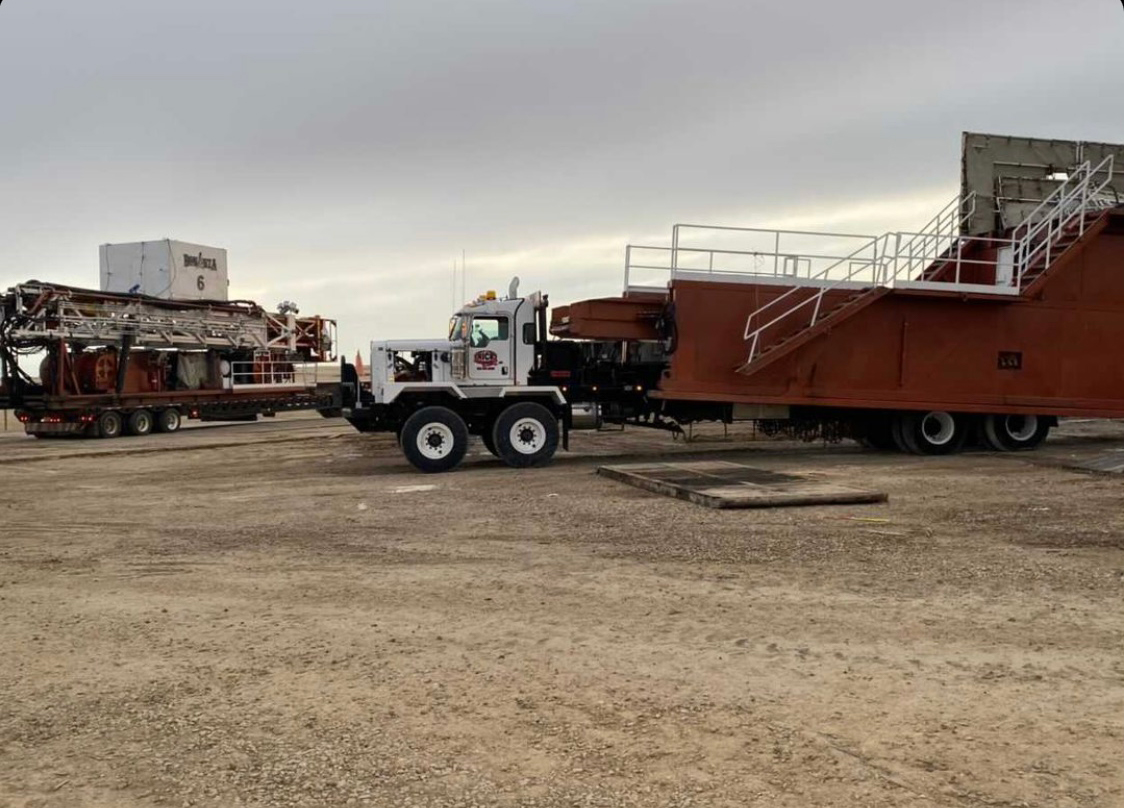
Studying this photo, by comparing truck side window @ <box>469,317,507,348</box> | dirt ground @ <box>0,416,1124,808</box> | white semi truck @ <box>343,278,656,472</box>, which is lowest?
dirt ground @ <box>0,416,1124,808</box>

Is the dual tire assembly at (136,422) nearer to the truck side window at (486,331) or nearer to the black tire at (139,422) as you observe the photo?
the black tire at (139,422)

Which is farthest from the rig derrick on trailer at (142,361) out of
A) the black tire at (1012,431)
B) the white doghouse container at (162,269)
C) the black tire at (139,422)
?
the black tire at (1012,431)

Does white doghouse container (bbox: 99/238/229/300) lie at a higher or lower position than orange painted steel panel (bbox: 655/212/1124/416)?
higher

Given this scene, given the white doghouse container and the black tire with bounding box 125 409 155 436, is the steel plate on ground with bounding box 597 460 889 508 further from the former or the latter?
the white doghouse container

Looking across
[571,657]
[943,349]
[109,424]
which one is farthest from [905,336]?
[109,424]

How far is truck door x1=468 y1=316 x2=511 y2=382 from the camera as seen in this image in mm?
16188

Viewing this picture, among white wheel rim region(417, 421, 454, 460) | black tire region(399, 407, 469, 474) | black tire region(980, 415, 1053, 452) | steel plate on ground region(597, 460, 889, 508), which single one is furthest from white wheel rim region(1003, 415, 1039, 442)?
white wheel rim region(417, 421, 454, 460)

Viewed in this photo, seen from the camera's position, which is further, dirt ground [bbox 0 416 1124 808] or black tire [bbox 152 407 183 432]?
black tire [bbox 152 407 183 432]

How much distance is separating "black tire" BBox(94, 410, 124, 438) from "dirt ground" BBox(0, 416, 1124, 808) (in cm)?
1553

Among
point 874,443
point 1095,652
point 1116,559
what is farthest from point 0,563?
point 874,443

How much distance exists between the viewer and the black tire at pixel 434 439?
15.8 metres

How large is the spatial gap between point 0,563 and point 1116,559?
10030mm

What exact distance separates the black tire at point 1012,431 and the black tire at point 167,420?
22697 mm

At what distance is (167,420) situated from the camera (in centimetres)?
2773
